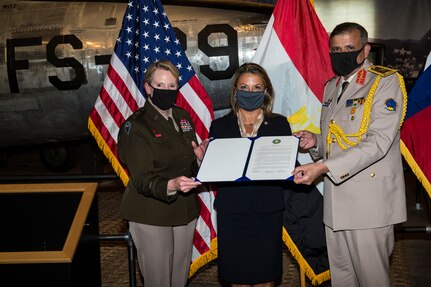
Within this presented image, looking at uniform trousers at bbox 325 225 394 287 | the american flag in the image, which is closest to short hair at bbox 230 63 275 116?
uniform trousers at bbox 325 225 394 287

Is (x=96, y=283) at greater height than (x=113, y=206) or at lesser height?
greater

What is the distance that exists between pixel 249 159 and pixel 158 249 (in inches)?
26.3

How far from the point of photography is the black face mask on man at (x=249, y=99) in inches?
107

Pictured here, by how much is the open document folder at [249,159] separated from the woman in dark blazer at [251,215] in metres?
0.15

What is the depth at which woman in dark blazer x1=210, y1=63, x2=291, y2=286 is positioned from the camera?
8.95 ft

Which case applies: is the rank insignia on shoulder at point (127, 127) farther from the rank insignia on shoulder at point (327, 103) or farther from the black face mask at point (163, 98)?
the rank insignia on shoulder at point (327, 103)

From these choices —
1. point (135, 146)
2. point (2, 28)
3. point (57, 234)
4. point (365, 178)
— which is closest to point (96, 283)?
point (57, 234)

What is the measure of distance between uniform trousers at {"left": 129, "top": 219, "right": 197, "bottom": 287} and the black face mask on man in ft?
2.28

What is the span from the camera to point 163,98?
8.84ft

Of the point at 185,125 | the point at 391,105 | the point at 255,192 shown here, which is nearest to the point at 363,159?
the point at 391,105

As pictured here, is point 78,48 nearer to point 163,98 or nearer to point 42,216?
point 163,98

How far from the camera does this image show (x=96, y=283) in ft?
8.87

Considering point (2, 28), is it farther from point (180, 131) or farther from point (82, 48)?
point (180, 131)

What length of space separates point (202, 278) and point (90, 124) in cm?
166
